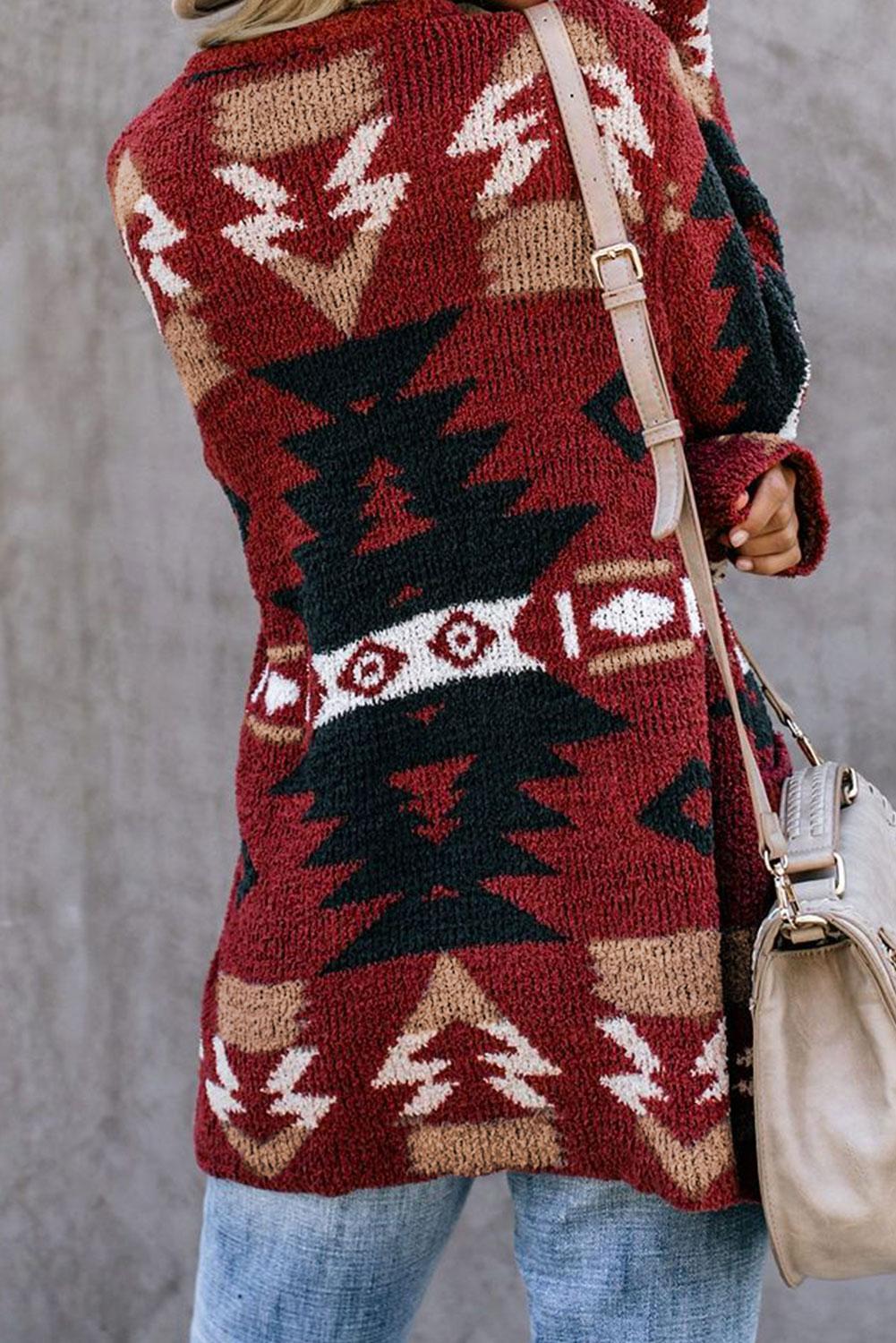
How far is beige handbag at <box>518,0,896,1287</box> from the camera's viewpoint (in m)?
0.98

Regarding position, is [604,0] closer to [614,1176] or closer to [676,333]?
[676,333]

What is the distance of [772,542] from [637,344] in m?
0.20

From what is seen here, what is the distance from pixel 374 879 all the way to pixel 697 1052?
24 centimetres

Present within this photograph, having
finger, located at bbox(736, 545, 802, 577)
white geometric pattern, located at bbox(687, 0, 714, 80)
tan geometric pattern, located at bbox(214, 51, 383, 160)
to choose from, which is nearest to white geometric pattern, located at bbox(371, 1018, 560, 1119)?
finger, located at bbox(736, 545, 802, 577)

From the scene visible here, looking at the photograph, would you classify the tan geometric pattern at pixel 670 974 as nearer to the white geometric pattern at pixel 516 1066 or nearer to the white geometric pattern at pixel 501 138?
the white geometric pattern at pixel 516 1066

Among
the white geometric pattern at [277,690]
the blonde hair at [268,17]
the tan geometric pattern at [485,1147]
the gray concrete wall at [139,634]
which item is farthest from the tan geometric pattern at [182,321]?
the gray concrete wall at [139,634]

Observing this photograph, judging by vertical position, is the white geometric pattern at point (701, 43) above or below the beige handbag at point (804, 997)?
above

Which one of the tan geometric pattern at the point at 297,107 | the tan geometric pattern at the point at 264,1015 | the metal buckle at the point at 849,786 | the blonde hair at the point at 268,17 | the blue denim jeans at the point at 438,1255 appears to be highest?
the blonde hair at the point at 268,17

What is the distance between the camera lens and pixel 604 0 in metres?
1.04

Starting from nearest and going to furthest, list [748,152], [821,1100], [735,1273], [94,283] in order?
[821,1100] < [735,1273] < [748,152] < [94,283]

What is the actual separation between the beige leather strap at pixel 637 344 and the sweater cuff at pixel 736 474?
0.11 ft

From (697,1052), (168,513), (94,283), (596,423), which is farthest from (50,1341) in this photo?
(596,423)

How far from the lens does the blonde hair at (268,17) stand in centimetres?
106

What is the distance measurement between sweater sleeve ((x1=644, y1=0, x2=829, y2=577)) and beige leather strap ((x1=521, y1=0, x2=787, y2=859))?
0.05 metres
